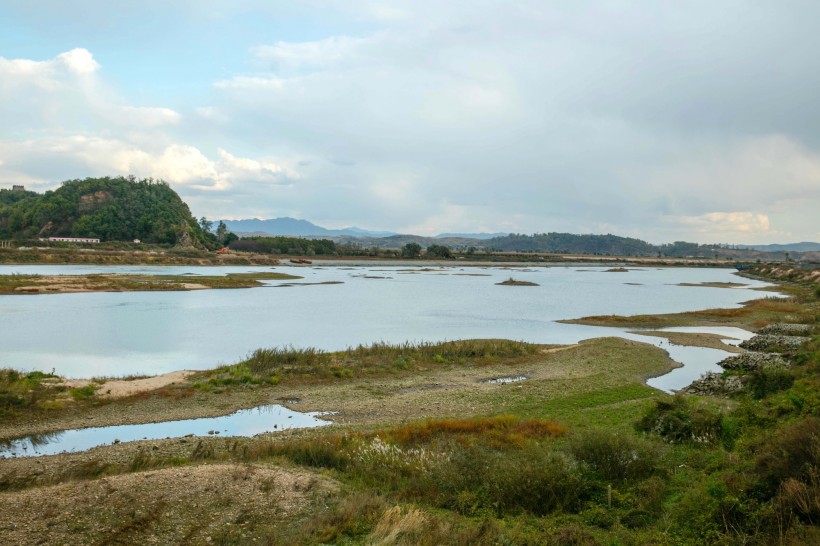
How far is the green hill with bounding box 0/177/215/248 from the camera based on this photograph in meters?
147

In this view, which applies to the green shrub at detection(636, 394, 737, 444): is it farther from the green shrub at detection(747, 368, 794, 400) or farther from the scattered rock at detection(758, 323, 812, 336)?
the scattered rock at detection(758, 323, 812, 336)

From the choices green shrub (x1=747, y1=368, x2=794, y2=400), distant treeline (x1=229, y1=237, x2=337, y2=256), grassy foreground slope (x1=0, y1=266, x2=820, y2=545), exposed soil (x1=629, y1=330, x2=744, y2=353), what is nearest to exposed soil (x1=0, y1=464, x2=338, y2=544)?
grassy foreground slope (x1=0, y1=266, x2=820, y2=545)

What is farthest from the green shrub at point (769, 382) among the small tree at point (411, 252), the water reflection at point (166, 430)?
the small tree at point (411, 252)

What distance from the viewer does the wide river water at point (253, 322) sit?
2716cm

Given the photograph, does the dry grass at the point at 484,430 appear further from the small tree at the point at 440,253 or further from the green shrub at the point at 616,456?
the small tree at the point at 440,253

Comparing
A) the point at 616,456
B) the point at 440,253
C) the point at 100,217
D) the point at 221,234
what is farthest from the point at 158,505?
the point at 221,234

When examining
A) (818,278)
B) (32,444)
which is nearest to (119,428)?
(32,444)

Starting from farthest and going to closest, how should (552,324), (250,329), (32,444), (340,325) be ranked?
(552,324) → (340,325) → (250,329) → (32,444)

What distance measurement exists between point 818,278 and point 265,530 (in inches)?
3773

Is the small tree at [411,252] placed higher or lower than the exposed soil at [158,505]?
higher

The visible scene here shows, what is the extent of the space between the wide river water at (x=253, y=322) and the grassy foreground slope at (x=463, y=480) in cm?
1005

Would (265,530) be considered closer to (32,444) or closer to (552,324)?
(32,444)

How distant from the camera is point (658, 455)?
10289mm

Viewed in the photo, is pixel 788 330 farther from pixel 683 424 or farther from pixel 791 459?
pixel 791 459
